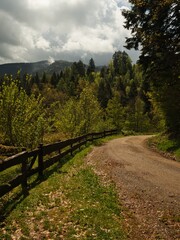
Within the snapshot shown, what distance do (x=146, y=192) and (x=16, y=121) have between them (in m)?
8.34

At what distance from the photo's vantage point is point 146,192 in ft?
36.9

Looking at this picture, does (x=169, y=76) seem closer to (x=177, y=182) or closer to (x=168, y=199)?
(x=177, y=182)

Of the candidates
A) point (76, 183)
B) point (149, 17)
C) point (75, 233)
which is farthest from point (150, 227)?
point (149, 17)

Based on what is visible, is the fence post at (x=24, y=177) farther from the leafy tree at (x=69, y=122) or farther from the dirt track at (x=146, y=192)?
the leafy tree at (x=69, y=122)

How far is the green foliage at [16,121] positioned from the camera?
50.8 ft

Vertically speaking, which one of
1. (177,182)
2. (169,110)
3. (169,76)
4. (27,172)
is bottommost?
(177,182)

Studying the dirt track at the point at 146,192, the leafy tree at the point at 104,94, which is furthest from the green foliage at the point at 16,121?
the leafy tree at the point at 104,94

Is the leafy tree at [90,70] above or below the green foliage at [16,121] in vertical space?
above

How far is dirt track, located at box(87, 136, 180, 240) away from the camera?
794 centimetres

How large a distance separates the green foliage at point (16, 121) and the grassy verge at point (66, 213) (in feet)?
13.7

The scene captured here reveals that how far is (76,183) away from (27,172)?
86.3 inches

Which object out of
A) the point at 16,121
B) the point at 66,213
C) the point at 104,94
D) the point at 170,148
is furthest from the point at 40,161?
Result: the point at 104,94

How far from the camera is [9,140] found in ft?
51.4

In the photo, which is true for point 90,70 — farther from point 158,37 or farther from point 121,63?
point 158,37
